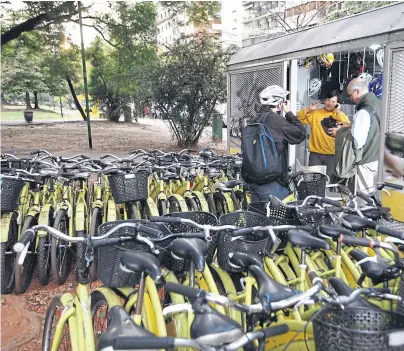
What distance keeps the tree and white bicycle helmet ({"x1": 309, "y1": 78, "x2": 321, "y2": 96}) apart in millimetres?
4518

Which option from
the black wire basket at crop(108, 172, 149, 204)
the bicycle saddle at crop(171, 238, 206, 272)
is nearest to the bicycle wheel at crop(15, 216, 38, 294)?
the black wire basket at crop(108, 172, 149, 204)

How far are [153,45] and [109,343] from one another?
15.4 m

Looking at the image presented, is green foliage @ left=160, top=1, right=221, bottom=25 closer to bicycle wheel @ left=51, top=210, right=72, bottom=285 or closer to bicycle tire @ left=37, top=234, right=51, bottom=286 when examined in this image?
bicycle wheel @ left=51, top=210, right=72, bottom=285

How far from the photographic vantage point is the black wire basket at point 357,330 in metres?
1.43

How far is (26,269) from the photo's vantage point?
4.36 m

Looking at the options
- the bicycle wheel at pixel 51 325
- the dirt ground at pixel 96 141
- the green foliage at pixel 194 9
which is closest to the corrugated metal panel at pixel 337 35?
the bicycle wheel at pixel 51 325

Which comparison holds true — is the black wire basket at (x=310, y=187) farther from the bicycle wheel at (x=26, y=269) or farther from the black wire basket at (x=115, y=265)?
the bicycle wheel at (x=26, y=269)

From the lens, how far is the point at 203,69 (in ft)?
41.8

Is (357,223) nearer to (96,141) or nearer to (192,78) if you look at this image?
(192,78)

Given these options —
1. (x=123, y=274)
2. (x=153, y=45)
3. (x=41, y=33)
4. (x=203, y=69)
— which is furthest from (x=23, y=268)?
(x=41, y=33)

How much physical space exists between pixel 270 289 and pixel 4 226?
317 centimetres

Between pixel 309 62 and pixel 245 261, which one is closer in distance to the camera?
pixel 245 261

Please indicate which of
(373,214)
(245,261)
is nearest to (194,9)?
(373,214)

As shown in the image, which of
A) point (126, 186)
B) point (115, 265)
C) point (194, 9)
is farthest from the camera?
point (194, 9)
